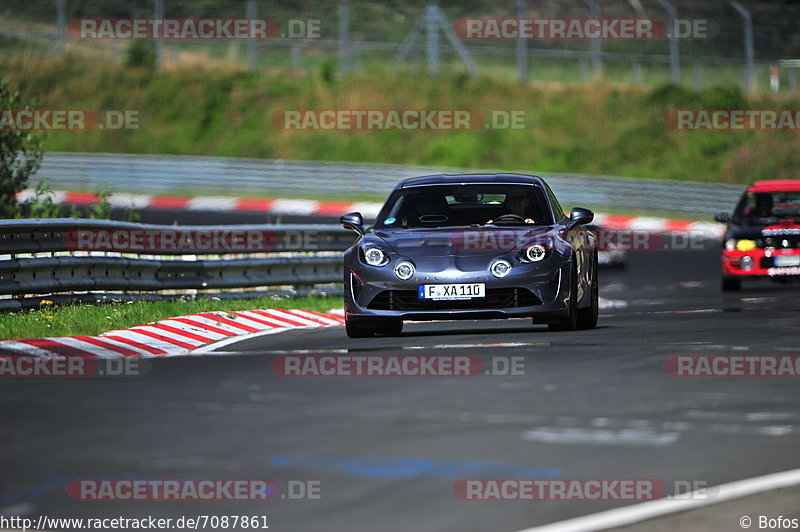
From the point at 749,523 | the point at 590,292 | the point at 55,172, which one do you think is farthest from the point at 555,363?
the point at 55,172

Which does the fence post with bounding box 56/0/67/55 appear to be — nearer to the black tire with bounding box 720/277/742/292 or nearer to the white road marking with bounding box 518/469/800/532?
the black tire with bounding box 720/277/742/292

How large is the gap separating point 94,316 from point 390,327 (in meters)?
2.72

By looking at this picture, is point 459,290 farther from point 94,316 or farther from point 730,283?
point 730,283

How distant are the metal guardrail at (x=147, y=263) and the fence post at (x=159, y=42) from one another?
22.6 metres

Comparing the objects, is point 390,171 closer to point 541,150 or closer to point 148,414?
point 541,150

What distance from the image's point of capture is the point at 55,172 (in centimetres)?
3862

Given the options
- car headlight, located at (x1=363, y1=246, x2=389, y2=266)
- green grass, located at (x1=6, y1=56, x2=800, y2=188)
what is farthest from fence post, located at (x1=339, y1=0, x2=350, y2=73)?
car headlight, located at (x1=363, y1=246, x2=389, y2=266)

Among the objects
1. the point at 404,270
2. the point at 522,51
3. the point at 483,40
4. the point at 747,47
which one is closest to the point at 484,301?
the point at 404,270

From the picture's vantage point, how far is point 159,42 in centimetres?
4441

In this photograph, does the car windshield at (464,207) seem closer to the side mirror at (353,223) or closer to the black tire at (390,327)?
the side mirror at (353,223)

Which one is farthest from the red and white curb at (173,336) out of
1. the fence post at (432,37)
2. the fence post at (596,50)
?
the fence post at (432,37)

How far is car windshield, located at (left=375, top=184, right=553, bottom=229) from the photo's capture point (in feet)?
42.7

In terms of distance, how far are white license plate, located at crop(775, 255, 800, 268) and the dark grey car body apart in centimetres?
752

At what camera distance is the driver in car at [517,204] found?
13128 mm
